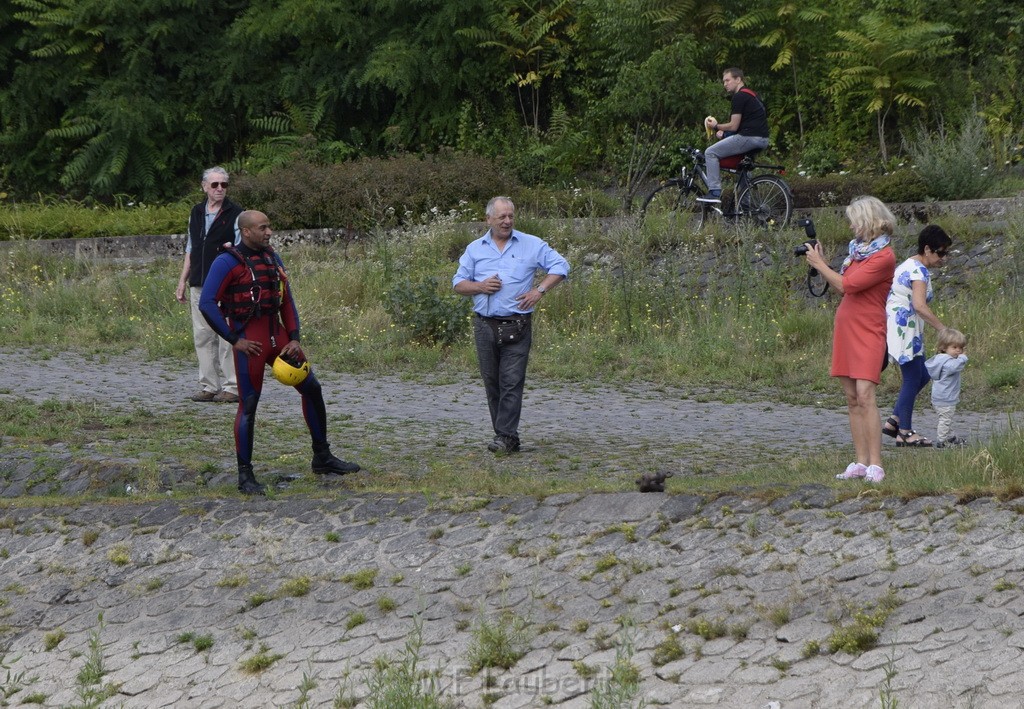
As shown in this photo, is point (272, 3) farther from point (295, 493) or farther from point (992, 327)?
point (295, 493)

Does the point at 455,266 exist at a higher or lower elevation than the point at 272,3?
lower

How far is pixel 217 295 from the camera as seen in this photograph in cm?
879

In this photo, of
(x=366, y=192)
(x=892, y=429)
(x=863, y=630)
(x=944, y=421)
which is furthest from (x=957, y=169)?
(x=863, y=630)

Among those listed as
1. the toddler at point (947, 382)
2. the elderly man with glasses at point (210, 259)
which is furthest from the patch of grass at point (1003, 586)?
the elderly man with glasses at point (210, 259)

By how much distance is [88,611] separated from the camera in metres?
7.59

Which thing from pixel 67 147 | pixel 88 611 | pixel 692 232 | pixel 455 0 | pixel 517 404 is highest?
pixel 455 0

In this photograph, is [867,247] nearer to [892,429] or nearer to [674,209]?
[892,429]

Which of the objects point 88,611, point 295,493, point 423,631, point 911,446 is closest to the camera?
point 423,631

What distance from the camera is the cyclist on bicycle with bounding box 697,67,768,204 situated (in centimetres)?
1666

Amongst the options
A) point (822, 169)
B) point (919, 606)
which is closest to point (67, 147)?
point (822, 169)

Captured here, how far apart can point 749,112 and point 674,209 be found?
5.92 ft

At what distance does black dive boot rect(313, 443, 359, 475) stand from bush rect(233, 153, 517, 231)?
31.5ft

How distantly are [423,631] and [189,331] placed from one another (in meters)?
9.97

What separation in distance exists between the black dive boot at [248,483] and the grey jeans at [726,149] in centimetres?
943
